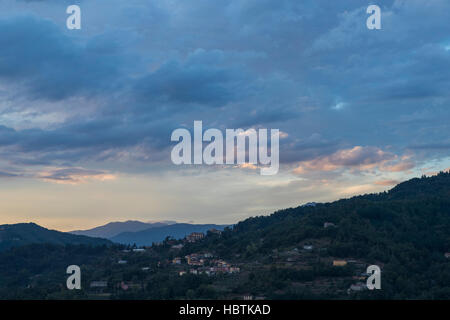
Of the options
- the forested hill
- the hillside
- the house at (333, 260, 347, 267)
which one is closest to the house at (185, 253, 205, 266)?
the hillside

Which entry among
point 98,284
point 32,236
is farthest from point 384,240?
point 32,236

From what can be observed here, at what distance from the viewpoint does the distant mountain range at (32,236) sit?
538 feet

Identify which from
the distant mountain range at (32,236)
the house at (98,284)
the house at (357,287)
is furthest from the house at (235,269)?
the distant mountain range at (32,236)

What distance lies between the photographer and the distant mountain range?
16400 centimetres

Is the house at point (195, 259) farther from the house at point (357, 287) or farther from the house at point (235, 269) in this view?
the house at point (357, 287)

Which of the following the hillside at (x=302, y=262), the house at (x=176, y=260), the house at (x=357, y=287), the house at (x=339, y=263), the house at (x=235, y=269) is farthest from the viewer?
the house at (x=176, y=260)

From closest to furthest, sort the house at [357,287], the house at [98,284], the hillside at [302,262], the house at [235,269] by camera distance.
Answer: the house at [357,287] → the hillside at [302,262] → the house at [235,269] → the house at [98,284]

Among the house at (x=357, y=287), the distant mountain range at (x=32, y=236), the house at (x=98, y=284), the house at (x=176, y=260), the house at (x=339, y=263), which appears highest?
the distant mountain range at (x=32, y=236)

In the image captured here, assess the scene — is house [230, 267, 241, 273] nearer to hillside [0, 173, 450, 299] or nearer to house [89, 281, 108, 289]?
hillside [0, 173, 450, 299]

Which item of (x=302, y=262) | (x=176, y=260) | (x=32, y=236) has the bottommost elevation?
(x=176, y=260)

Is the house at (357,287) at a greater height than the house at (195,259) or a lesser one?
lesser

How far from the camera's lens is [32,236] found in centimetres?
17088

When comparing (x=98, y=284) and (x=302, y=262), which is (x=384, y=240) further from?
(x=98, y=284)
